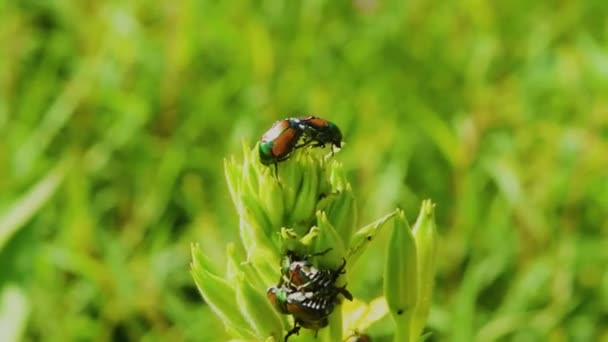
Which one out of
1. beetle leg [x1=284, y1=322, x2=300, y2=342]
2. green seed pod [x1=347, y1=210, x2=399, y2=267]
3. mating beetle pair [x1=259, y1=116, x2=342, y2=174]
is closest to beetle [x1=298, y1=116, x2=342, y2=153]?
mating beetle pair [x1=259, y1=116, x2=342, y2=174]

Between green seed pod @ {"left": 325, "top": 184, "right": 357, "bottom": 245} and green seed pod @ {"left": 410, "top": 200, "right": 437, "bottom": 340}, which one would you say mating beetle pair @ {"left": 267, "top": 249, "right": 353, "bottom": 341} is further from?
green seed pod @ {"left": 410, "top": 200, "right": 437, "bottom": 340}

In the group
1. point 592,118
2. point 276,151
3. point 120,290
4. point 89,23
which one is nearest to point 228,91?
point 89,23

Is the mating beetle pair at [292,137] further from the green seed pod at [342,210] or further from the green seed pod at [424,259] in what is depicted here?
the green seed pod at [424,259]

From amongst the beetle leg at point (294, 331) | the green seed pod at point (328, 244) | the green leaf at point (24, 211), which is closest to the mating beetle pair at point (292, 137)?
the green seed pod at point (328, 244)

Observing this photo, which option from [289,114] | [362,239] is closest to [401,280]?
[362,239]

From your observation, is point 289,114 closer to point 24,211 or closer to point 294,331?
point 24,211

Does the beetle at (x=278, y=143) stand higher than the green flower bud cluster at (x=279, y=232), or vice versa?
the beetle at (x=278, y=143)
